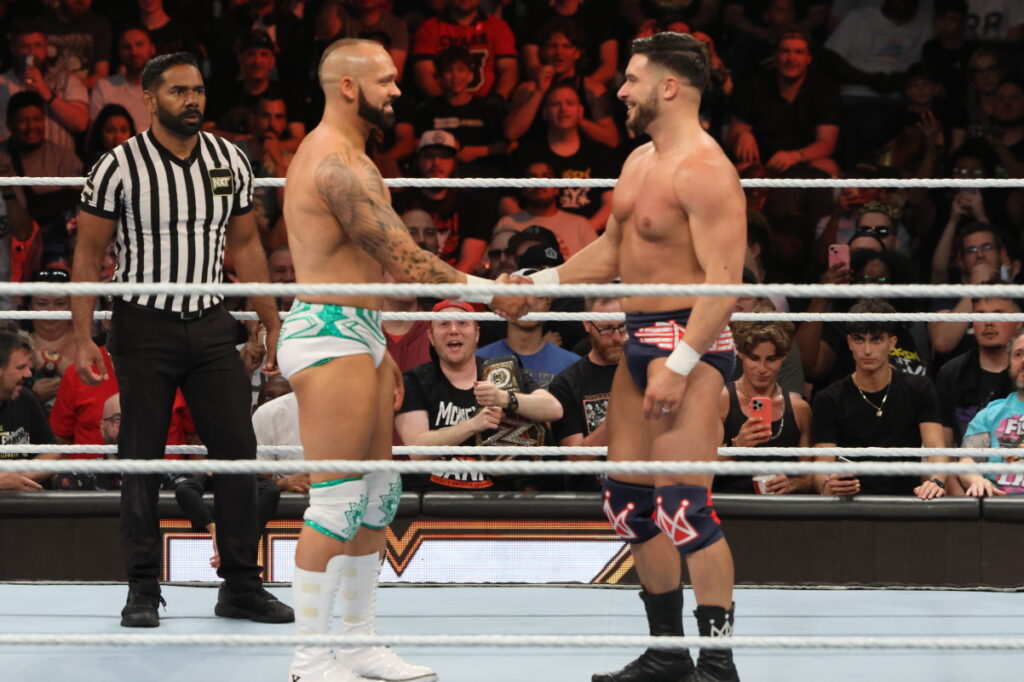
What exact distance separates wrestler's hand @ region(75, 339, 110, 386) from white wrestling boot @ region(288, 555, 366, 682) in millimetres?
963

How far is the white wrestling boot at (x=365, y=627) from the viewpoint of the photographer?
283 cm

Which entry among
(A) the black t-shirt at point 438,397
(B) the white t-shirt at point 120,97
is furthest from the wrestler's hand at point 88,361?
(B) the white t-shirt at point 120,97

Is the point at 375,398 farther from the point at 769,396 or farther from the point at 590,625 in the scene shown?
the point at 769,396

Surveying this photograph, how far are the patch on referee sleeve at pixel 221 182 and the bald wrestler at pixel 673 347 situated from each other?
1.02 meters

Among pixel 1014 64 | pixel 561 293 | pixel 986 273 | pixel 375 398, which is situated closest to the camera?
pixel 561 293

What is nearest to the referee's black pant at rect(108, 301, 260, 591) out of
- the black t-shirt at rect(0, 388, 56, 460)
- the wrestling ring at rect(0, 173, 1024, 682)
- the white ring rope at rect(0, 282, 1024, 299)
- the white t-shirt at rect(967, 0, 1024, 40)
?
A: the wrestling ring at rect(0, 173, 1024, 682)

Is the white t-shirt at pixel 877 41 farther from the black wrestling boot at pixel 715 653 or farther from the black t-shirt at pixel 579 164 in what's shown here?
the black wrestling boot at pixel 715 653

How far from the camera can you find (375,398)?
A: 9.28 feet

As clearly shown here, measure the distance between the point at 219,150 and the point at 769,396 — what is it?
1.96 meters

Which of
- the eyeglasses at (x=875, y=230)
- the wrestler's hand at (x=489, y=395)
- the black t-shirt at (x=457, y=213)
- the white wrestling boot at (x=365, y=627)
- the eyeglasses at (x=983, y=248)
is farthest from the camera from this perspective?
the black t-shirt at (x=457, y=213)

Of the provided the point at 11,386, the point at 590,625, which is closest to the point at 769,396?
the point at 590,625

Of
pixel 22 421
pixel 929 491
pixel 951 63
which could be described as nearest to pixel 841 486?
pixel 929 491

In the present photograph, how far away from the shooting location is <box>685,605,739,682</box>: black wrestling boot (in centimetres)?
273

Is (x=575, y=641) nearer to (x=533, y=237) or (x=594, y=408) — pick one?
(x=594, y=408)
